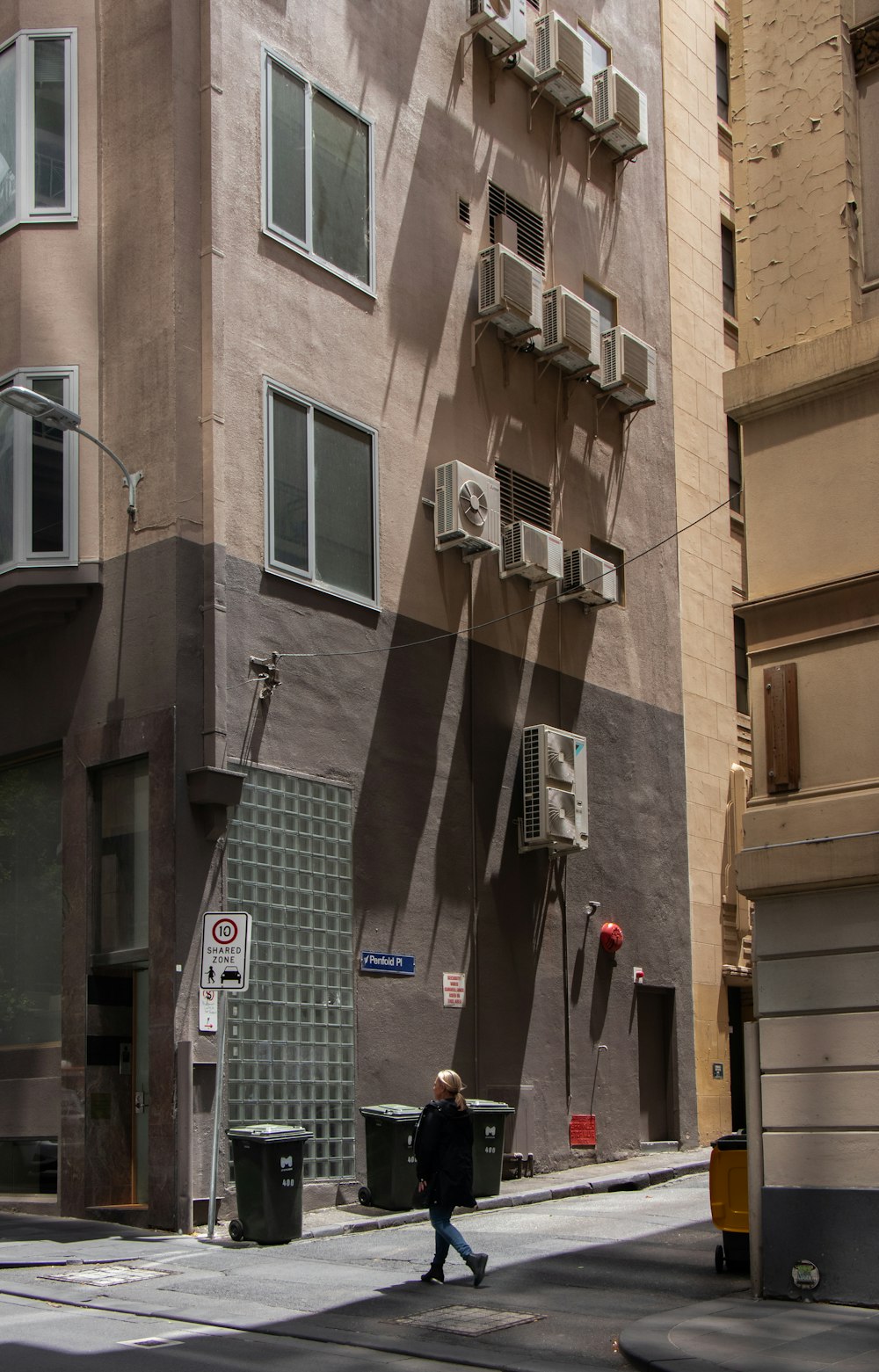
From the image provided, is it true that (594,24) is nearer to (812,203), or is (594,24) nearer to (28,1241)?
(812,203)

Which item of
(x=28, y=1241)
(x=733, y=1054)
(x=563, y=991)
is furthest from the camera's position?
(x=733, y=1054)

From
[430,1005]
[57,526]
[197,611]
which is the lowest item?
[430,1005]

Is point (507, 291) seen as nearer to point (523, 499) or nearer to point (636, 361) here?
point (523, 499)

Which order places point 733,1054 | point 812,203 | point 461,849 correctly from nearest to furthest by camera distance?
point 812,203 < point 461,849 < point 733,1054

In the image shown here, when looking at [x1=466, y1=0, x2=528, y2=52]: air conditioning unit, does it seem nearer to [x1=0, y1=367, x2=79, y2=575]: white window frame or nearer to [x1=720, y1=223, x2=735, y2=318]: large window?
[x1=720, y1=223, x2=735, y2=318]: large window

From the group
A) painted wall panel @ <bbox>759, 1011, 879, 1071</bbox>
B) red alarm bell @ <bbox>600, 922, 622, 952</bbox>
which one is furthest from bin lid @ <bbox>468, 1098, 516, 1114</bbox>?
painted wall panel @ <bbox>759, 1011, 879, 1071</bbox>

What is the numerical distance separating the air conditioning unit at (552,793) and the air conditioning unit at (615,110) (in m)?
9.86

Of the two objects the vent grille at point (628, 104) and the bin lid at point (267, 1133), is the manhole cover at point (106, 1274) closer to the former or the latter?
the bin lid at point (267, 1133)

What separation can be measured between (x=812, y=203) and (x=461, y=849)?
972 centimetres

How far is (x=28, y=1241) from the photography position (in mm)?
14906

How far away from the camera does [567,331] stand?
2266 centimetres

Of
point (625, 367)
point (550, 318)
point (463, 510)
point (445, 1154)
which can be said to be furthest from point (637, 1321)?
point (625, 367)

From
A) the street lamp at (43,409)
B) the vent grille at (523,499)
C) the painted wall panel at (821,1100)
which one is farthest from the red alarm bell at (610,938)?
the painted wall panel at (821,1100)

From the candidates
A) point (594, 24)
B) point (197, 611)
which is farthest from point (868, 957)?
point (594, 24)
